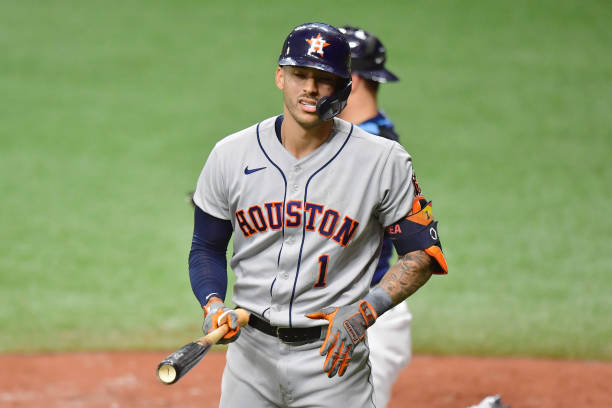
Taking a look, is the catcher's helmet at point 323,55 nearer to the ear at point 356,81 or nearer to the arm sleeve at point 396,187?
the arm sleeve at point 396,187

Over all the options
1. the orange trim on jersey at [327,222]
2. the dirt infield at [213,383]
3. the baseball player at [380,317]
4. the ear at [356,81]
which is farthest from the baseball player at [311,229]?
the dirt infield at [213,383]

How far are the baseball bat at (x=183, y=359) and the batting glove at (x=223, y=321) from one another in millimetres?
40

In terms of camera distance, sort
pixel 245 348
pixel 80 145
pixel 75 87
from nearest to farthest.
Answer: pixel 245 348, pixel 80 145, pixel 75 87

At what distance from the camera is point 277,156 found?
297cm

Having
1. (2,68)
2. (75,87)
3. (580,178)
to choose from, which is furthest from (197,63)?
(580,178)

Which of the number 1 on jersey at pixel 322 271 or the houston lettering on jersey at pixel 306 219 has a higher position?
the houston lettering on jersey at pixel 306 219

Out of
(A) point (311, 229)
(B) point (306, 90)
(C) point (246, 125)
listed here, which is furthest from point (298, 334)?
(C) point (246, 125)

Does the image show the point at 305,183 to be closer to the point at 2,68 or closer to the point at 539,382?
the point at 539,382

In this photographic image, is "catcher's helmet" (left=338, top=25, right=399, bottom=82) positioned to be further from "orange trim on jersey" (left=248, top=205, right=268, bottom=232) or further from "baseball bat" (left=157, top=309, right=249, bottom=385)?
"baseball bat" (left=157, top=309, right=249, bottom=385)

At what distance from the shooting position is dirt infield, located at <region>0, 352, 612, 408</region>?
5328 millimetres

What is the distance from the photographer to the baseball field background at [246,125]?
6648 mm

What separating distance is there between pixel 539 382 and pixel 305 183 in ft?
11.0

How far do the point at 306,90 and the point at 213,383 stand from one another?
10.6 ft

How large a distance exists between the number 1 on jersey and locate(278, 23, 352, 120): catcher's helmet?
467 mm
